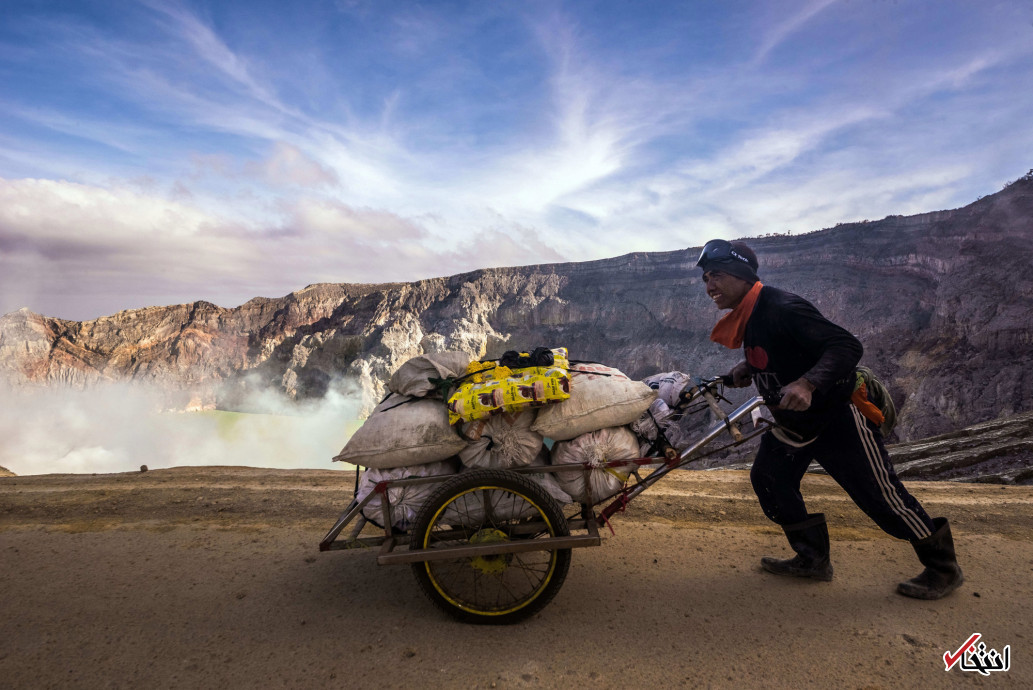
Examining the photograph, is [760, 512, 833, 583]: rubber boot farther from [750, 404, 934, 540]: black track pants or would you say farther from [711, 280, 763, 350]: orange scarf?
[711, 280, 763, 350]: orange scarf

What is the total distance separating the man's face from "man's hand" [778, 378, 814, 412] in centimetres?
68

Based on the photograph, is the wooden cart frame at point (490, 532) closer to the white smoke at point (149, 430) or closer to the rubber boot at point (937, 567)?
the rubber boot at point (937, 567)

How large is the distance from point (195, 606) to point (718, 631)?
3204 millimetres

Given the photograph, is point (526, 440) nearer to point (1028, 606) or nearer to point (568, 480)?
point (568, 480)

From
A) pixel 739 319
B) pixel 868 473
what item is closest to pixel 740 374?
pixel 739 319

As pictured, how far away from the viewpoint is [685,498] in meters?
5.38

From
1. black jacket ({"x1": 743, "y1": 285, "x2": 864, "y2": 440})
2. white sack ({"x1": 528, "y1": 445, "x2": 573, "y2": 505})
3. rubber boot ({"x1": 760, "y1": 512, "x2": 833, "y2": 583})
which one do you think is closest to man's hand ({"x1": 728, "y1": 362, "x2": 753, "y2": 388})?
black jacket ({"x1": 743, "y1": 285, "x2": 864, "y2": 440})

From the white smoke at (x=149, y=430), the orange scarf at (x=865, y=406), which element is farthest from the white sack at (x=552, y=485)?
the white smoke at (x=149, y=430)

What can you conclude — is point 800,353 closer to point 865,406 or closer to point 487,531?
point 865,406

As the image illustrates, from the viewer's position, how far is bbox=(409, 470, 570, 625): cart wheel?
2.81m

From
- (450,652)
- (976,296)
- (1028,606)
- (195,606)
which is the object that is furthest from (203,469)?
(976,296)

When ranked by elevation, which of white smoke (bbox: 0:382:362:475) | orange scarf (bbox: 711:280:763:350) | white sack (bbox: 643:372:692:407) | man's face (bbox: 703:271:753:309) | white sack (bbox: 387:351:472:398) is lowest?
white smoke (bbox: 0:382:362:475)

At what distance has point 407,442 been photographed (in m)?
3.02

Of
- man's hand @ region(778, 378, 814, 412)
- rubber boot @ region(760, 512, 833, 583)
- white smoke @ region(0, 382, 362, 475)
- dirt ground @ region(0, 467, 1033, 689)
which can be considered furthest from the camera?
white smoke @ region(0, 382, 362, 475)
